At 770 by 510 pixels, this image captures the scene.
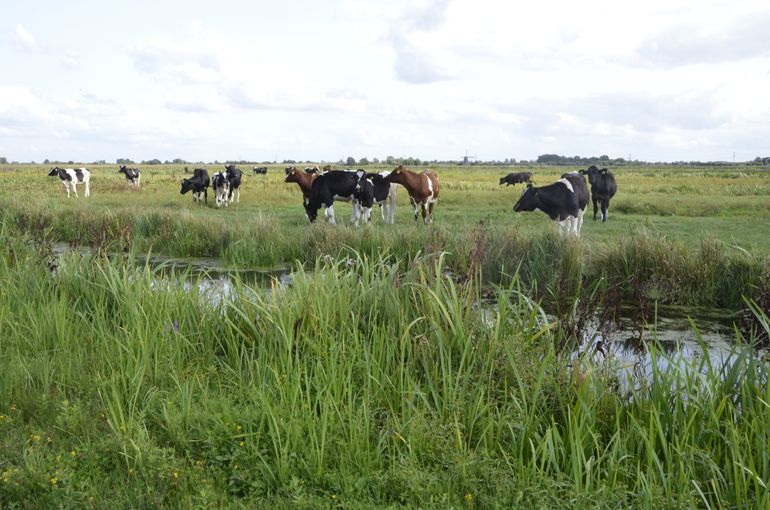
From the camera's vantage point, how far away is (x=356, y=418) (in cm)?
388

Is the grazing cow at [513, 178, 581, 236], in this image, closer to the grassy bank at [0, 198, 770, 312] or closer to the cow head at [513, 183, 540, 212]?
the cow head at [513, 183, 540, 212]

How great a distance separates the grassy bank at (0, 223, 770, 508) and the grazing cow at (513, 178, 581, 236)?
966 cm

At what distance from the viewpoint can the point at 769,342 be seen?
7.15 meters

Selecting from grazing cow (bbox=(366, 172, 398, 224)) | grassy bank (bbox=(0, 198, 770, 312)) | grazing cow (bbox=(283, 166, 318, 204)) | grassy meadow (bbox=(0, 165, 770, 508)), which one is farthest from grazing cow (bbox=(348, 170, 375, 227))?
grassy meadow (bbox=(0, 165, 770, 508))

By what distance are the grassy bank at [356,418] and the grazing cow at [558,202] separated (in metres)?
9.66

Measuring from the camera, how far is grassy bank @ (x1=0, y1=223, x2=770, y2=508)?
3.41 metres

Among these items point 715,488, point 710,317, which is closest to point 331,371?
point 715,488

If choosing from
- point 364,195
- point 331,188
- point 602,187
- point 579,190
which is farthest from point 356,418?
point 602,187

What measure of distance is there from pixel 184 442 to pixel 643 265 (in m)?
7.71

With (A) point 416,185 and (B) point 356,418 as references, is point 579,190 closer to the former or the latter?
(A) point 416,185

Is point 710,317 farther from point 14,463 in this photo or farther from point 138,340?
point 14,463

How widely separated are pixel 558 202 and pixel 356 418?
38.2 ft

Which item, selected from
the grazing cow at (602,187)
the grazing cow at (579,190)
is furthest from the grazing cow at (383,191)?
the grazing cow at (602,187)

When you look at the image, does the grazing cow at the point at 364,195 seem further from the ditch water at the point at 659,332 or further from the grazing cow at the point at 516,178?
the grazing cow at the point at 516,178
